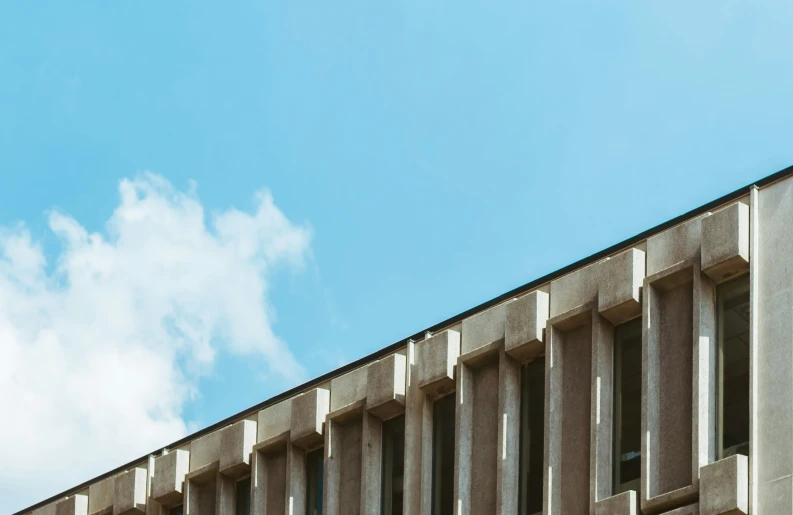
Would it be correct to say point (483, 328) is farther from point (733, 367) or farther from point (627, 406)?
point (733, 367)

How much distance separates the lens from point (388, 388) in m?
32.4

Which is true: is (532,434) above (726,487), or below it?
above

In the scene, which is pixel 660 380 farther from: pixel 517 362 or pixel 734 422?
pixel 517 362

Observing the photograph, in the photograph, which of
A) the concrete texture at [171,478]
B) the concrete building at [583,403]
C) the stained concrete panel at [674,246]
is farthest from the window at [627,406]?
the concrete texture at [171,478]

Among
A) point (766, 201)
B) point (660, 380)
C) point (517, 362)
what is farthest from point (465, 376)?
point (766, 201)

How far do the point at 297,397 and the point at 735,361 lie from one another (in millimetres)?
11203

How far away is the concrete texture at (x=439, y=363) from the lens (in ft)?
103

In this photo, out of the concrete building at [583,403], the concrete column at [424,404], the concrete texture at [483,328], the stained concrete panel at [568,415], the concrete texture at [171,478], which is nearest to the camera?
the concrete building at [583,403]

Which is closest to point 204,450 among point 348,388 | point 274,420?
point 274,420

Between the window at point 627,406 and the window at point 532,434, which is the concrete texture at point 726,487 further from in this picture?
the window at point 532,434

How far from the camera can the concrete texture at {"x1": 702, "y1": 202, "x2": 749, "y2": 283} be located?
26.7 m

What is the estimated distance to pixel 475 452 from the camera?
30.5 meters

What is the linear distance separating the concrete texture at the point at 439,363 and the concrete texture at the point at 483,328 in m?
0.22

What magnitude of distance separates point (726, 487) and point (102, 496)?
60.6 feet
